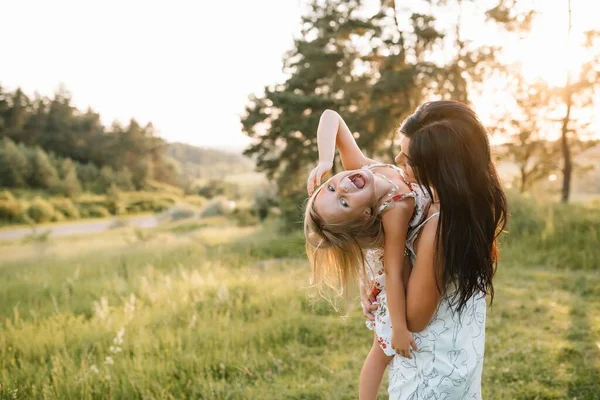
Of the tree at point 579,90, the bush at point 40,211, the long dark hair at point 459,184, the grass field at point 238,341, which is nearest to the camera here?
the long dark hair at point 459,184

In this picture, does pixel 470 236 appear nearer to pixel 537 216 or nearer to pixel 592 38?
pixel 537 216

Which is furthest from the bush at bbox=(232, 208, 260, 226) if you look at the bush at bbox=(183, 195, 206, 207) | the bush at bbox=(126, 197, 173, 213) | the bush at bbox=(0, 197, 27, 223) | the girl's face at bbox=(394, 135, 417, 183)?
the bush at bbox=(183, 195, 206, 207)

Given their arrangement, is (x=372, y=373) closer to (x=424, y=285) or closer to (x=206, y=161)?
(x=424, y=285)

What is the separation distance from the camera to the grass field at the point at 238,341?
331 cm

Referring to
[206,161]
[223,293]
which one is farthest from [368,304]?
[206,161]

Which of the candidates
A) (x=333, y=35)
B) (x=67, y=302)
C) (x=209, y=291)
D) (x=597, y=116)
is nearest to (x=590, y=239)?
(x=209, y=291)

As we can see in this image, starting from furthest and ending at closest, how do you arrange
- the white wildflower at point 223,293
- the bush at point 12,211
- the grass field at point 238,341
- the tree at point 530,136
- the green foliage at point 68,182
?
the green foliage at point 68,182, the bush at point 12,211, the tree at point 530,136, the white wildflower at point 223,293, the grass field at point 238,341

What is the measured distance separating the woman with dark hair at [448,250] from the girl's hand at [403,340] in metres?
0.03

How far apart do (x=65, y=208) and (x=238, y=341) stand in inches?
1219

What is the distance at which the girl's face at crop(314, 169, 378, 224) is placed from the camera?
180 centimetres

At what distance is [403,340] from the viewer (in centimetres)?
179

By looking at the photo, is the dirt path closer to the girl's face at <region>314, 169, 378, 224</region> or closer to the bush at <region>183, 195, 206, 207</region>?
the bush at <region>183, 195, 206, 207</region>

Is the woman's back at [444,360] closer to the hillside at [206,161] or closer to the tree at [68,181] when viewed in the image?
the tree at [68,181]

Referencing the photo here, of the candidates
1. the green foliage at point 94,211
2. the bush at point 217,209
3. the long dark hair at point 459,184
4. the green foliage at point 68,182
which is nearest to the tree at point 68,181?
the green foliage at point 68,182
